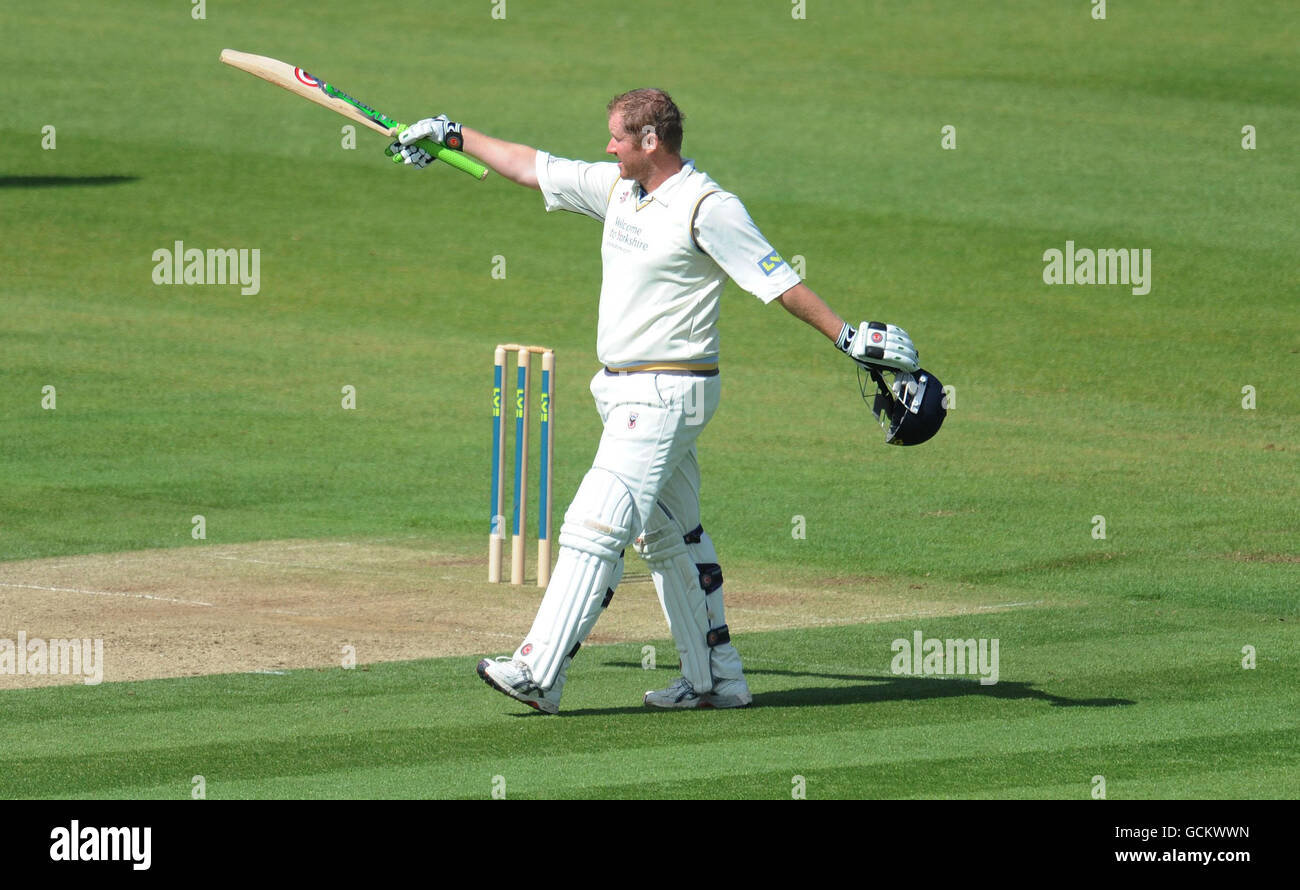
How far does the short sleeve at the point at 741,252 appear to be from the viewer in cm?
805

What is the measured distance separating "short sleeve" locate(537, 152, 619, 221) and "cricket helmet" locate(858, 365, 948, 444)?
4.42 ft

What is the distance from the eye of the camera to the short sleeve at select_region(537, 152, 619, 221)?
8.60 m

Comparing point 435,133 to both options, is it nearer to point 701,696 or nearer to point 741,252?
point 741,252

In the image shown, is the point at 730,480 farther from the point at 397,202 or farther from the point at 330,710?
the point at 397,202

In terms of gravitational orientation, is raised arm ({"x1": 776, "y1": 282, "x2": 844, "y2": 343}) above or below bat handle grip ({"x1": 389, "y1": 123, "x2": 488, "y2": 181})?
below

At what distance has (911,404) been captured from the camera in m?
8.17

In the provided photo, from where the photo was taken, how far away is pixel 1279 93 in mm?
29875

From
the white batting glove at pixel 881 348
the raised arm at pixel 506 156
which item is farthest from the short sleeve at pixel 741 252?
the raised arm at pixel 506 156

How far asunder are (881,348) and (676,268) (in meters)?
0.87

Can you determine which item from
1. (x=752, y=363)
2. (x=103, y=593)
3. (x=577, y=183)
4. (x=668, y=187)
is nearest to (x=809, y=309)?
(x=668, y=187)

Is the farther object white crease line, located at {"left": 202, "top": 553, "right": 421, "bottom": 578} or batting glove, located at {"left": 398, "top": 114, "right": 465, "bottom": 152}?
white crease line, located at {"left": 202, "top": 553, "right": 421, "bottom": 578}

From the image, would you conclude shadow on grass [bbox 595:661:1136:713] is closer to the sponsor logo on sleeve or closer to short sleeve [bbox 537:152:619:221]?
the sponsor logo on sleeve

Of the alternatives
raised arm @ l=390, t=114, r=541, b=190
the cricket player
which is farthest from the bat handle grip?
the cricket player

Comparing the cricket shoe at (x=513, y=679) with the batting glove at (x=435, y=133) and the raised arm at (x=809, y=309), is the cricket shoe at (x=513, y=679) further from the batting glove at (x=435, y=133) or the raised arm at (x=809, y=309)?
the batting glove at (x=435, y=133)
